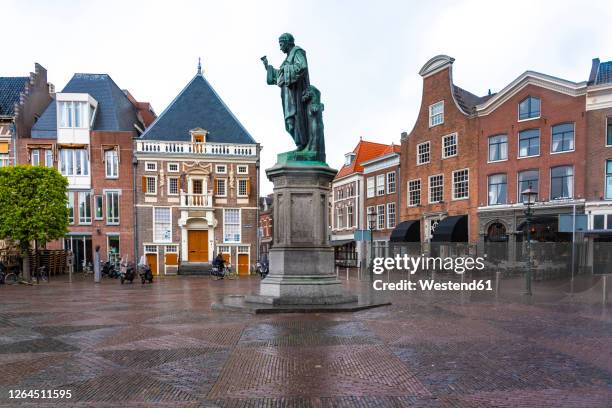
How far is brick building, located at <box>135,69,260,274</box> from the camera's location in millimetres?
34969

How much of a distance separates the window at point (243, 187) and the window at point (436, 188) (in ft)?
50.9

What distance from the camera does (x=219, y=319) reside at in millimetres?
9398

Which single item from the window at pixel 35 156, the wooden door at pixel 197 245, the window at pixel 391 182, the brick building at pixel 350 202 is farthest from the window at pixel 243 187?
the window at pixel 35 156

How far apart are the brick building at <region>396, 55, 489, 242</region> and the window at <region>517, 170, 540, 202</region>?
120 inches

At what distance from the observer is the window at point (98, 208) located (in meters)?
35.0

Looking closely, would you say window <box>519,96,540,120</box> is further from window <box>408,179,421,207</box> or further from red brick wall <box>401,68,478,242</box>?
window <box>408,179,421,207</box>

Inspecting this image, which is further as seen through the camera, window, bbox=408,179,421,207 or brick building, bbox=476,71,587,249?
window, bbox=408,179,421,207

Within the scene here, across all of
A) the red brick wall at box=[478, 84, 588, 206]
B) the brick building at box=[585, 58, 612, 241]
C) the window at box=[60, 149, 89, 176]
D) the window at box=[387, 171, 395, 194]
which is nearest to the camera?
the brick building at box=[585, 58, 612, 241]

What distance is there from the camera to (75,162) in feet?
115

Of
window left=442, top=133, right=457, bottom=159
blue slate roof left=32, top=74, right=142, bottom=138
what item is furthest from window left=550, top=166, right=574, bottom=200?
blue slate roof left=32, top=74, right=142, bottom=138

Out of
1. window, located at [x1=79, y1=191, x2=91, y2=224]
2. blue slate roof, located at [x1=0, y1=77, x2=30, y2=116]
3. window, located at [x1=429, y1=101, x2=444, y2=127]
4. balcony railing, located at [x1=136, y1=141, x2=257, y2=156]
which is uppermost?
blue slate roof, located at [x1=0, y1=77, x2=30, y2=116]

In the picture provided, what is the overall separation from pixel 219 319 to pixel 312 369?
432cm

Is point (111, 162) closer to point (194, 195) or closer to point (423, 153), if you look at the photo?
point (194, 195)

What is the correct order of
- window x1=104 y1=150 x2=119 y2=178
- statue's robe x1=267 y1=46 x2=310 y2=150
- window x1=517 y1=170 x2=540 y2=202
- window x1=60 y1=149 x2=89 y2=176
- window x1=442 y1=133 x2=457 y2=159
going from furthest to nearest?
1. window x1=104 y1=150 x2=119 y2=178
2. window x1=60 y1=149 x2=89 y2=176
3. window x1=442 y1=133 x2=457 y2=159
4. window x1=517 y1=170 x2=540 y2=202
5. statue's robe x1=267 y1=46 x2=310 y2=150
